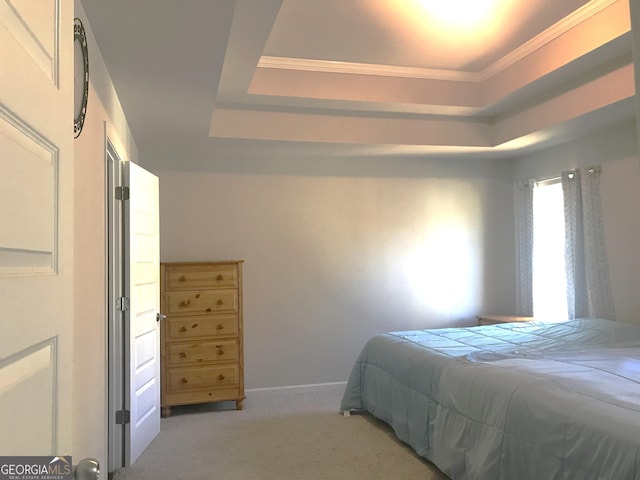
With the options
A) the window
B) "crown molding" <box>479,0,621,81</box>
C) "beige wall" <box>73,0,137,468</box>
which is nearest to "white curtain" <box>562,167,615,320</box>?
the window

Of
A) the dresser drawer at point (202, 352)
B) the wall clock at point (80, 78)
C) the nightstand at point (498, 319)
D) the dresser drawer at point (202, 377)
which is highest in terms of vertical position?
the wall clock at point (80, 78)

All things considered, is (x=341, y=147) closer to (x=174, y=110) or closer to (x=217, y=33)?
(x=174, y=110)

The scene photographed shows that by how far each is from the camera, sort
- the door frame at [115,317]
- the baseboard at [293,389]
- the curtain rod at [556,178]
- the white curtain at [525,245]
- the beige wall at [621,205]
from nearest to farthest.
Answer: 1. the door frame at [115,317]
2. the beige wall at [621,205]
3. the curtain rod at [556,178]
4. the baseboard at [293,389]
5. the white curtain at [525,245]

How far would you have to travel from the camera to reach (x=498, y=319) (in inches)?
189

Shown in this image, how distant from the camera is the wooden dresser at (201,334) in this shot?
412cm

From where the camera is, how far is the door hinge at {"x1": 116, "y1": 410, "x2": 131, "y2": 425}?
10.0 feet

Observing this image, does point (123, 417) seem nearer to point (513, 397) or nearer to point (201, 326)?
point (201, 326)

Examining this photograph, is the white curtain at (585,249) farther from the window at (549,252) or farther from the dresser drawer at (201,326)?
the dresser drawer at (201,326)

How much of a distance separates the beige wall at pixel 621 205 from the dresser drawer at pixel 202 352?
3035mm

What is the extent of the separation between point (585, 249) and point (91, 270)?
147 inches

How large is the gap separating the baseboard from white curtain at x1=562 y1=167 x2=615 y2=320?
2.14m

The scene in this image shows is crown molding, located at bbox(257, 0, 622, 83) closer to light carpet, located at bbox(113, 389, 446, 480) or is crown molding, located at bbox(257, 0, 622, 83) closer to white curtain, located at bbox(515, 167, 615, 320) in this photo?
white curtain, located at bbox(515, 167, 615, 320)

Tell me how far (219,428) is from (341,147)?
240cm

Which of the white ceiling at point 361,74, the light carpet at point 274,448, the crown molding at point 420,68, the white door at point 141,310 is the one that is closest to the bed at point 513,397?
the light carpet at point 274,448
